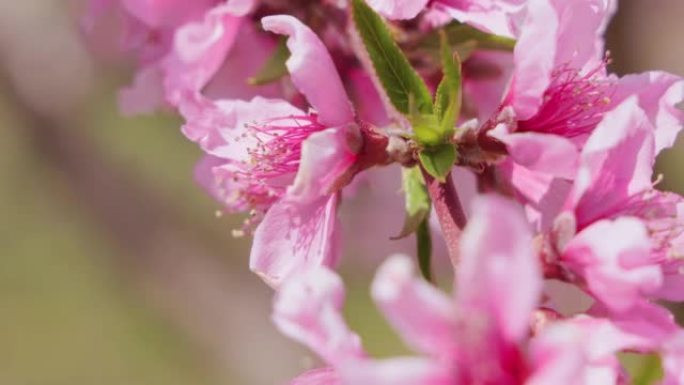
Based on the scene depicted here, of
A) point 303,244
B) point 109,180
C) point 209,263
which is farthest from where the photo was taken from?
point 209,263

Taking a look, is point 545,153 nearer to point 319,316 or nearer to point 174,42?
point 319,316

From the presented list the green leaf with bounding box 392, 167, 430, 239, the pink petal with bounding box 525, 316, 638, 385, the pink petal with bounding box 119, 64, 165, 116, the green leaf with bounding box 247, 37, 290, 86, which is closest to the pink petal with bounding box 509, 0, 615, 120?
the green leaf with bounding box 392, 167, 430, 239

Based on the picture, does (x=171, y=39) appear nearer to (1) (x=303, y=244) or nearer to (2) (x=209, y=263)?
(1) (x=303, y=244)

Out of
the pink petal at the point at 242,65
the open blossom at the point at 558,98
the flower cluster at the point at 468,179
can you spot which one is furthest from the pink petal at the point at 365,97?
the open blossom at the point at 558,98

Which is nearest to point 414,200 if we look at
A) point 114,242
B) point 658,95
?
point 658,95

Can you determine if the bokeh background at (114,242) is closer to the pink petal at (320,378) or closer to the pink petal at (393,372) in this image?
the pink petal at (320,378)

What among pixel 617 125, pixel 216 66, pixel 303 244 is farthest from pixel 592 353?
pixel 216 66

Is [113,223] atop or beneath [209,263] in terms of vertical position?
atop
